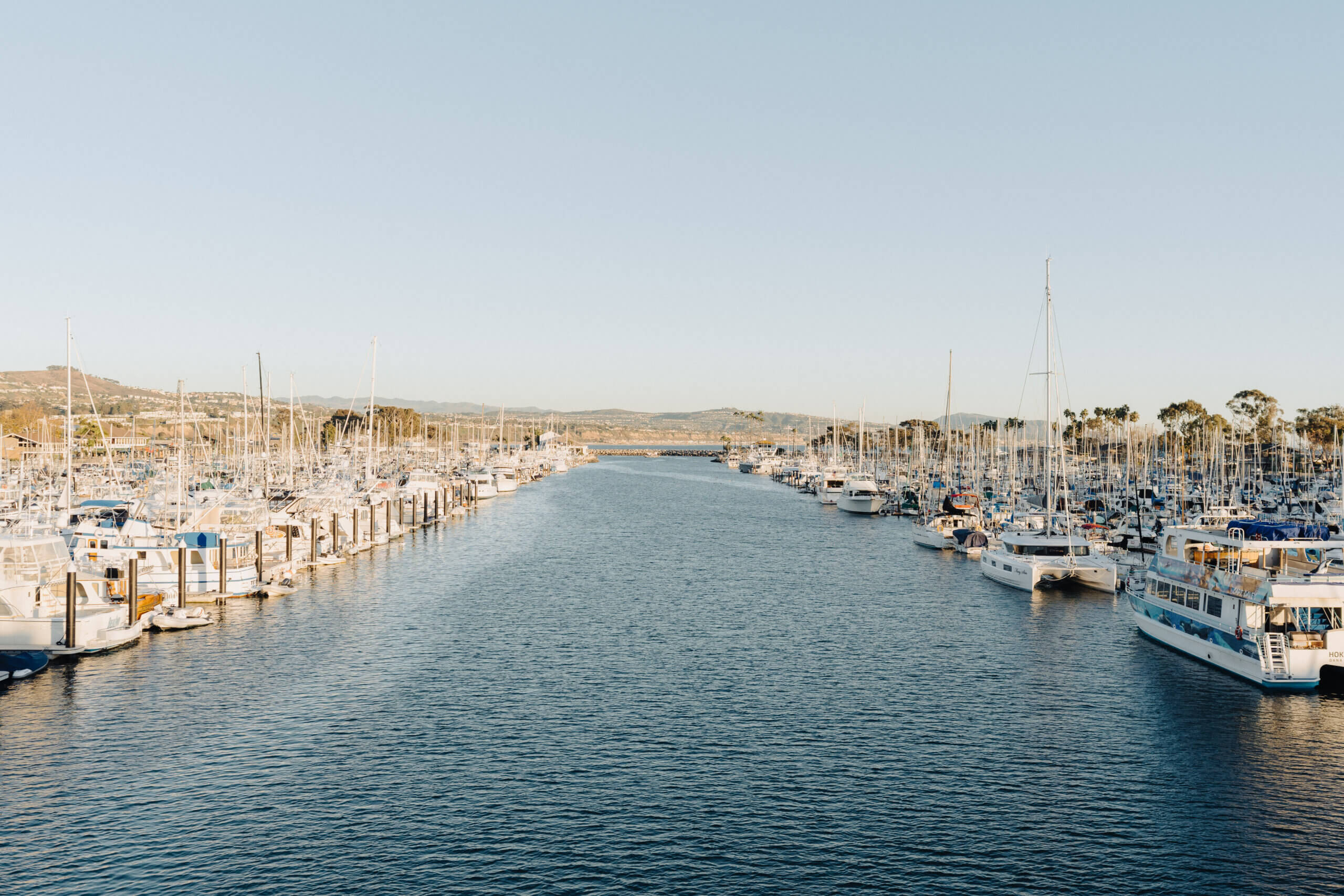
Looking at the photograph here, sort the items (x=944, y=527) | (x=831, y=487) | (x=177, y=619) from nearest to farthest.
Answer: (x=177, y=619)
(x=944, y=527)
(x=831, y=487)

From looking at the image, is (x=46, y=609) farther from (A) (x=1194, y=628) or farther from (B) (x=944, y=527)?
(B) (x=944, y=527)

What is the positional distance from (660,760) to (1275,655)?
28.9m

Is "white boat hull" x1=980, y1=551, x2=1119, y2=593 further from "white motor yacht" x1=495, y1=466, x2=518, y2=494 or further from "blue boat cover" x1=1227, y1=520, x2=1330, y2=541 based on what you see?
"white motor yacht" x1=495, y1=466, x2=518, y2=494

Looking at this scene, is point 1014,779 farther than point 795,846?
Yes

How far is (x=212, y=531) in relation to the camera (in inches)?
2530

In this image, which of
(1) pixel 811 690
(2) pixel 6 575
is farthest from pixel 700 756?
(2) pixel 6 575

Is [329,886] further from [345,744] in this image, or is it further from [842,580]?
[842,580]

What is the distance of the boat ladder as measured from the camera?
4197 cm

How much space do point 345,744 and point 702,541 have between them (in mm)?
71038

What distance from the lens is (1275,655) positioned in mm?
42094

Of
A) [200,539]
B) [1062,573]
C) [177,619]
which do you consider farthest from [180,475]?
[1062,573]

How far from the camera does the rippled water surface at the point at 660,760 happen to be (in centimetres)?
2605

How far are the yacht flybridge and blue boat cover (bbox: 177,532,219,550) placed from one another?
2333 inches

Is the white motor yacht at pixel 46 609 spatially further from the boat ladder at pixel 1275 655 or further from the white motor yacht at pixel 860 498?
Answer: the white motor yacht at pixel 860 498
